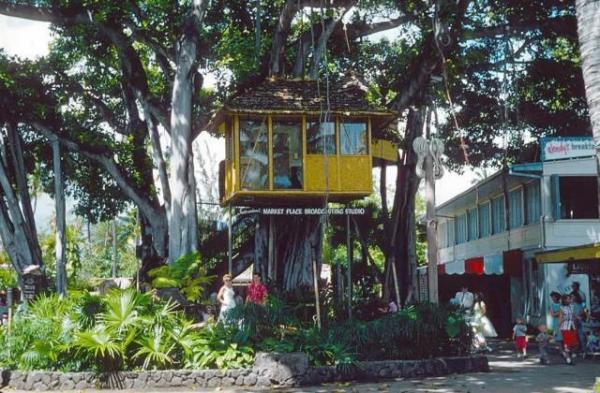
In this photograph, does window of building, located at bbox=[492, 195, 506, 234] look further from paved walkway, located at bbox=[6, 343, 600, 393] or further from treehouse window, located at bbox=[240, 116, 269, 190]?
paved walkway, located at bbox=[6, 343, 600, 393]

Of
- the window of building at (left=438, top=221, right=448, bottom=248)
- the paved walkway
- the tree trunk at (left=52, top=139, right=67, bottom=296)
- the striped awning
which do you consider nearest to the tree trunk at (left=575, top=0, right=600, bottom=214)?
the paved walkway

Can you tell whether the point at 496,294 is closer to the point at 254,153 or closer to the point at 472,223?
the point at 472,223

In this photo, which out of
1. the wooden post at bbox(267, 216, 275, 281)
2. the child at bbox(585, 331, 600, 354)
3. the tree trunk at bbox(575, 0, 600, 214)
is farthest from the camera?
the wooden post at bbox(267, 216, 275, 281)

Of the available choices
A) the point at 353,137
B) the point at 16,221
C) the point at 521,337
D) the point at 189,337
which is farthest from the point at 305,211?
the point at 16,221

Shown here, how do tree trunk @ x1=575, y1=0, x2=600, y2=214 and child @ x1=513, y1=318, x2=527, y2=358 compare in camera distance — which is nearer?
tree trunk @ x1=575, y1=0, x2=600, y2=214

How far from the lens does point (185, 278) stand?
18.7 meters

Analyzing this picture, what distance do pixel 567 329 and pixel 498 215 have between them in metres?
13.8

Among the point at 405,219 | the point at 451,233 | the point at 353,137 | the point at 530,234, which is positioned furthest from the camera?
the point at 451,233

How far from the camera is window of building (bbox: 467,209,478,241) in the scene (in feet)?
112

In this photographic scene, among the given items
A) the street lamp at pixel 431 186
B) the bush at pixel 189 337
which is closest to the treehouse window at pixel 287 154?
the street lamp at pixel 431 186

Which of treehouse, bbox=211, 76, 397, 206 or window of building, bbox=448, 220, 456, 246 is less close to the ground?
treehouse, bbox=211, 76, 397, 206

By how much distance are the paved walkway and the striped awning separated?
7.65 ft

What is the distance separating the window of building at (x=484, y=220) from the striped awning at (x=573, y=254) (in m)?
11.1

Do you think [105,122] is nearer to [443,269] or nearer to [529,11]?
[443,269]
